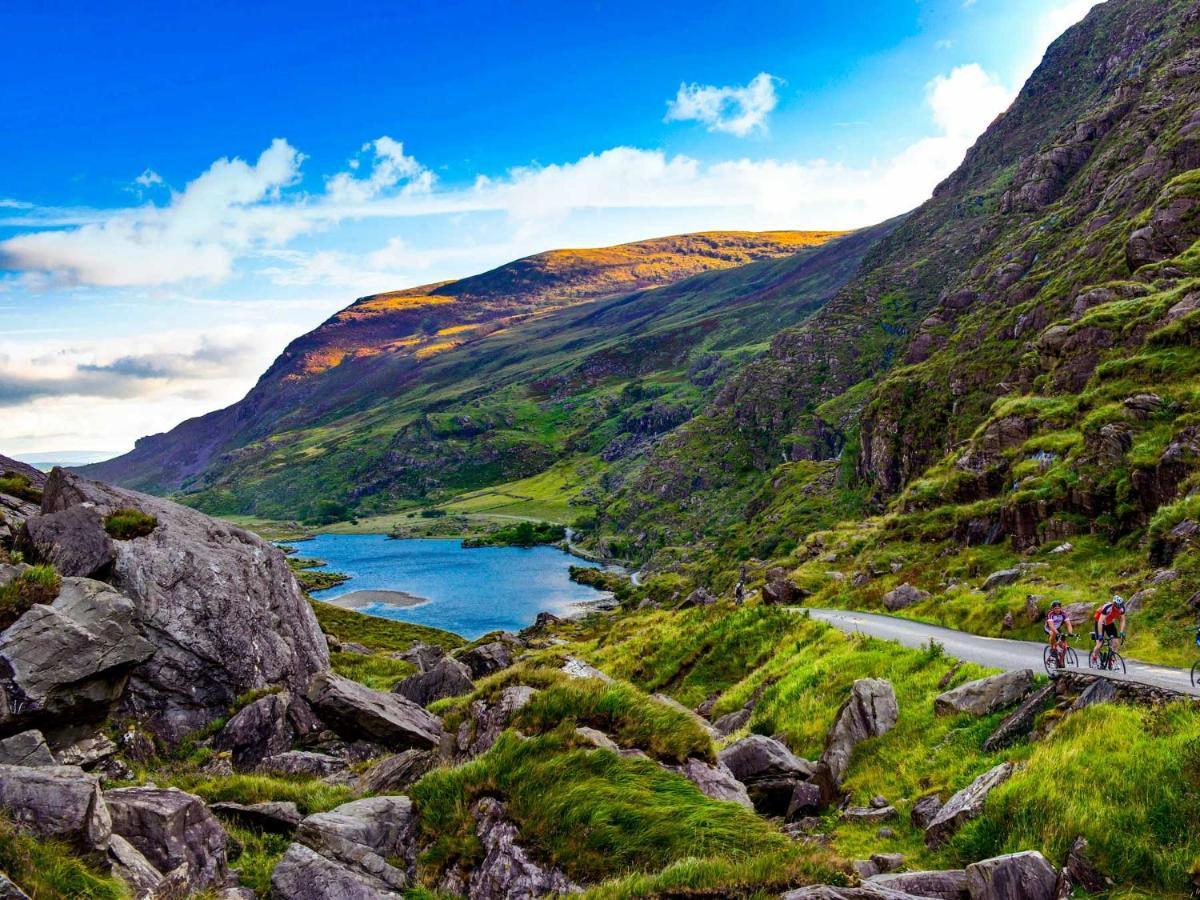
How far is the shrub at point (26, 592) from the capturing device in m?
13.5

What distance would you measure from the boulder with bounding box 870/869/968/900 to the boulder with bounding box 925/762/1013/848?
5.92 ft

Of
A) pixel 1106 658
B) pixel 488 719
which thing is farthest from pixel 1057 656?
pixel 488 719

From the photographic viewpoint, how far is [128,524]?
2083 centimetres

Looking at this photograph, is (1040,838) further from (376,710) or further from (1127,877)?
(376,710)

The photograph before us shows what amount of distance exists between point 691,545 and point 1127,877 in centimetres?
17161

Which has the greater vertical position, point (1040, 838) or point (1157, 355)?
point (1157, 355)

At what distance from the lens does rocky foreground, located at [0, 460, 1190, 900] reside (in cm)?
897

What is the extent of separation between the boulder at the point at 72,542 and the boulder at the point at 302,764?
744cm

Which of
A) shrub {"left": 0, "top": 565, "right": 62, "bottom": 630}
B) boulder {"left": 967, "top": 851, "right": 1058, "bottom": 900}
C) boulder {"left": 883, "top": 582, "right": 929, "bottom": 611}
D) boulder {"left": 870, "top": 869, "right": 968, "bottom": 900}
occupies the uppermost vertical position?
shrub {"left": 0, "top": 565, "right": 62, "bottom": 630}

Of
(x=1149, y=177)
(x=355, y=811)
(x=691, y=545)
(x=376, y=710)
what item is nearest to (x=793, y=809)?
(x=355, y=811)

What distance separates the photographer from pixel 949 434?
6988 cm

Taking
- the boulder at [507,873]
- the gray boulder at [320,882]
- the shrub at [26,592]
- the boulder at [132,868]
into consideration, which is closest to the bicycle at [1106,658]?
the boulder at [507,873]

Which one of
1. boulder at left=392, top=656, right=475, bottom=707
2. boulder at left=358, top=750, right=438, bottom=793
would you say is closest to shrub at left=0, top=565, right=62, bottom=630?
boulder at left=358, top=750, right=438, bottom=793

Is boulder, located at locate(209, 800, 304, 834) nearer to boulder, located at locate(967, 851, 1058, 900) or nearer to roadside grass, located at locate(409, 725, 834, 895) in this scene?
roadside grass, located at locate(409, 725, 834, 895)
